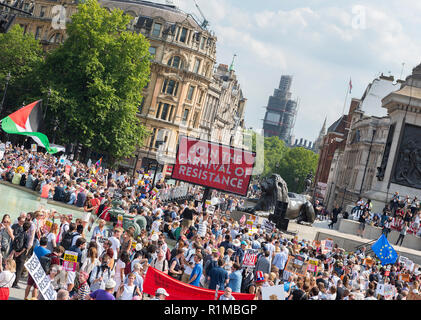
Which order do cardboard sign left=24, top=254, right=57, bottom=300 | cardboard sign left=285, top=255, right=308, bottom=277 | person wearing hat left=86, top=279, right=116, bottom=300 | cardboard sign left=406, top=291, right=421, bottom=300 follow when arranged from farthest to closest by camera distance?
1. cardboard sign left=285, top=255, right=308, bottom=277
2. cardboard sign left=406, top=291, right=421, bottom=300
3. person wearing hat left=86, top=279, right=116, bottom=300
4. cardboard sign left=24, top=254, right=57, bottom=300

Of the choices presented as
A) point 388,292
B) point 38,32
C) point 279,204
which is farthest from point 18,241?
point 38,32

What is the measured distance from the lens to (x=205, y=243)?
57.5 ft

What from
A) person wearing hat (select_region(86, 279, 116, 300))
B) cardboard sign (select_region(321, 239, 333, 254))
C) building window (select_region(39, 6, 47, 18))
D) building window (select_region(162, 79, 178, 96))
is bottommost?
person wearing hat (select_region(86, 279, 116, 300))

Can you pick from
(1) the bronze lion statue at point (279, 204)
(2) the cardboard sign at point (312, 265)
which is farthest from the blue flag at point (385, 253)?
(1) the bronze lion statue at point (279, 204)

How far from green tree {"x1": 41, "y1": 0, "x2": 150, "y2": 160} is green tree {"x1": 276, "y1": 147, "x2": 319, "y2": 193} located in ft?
321

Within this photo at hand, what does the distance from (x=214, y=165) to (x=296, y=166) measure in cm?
12182

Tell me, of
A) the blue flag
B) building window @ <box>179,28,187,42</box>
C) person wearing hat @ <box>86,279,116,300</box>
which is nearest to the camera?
person wearing hat @ <box>86,279,116,300</box>

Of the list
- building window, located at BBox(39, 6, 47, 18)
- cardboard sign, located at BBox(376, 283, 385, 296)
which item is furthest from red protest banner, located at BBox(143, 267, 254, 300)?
building window, located at BBox(39, 6, 47, 18)

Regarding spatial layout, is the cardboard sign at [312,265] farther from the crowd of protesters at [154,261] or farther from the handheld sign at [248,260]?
the handheld sign at [248,260]

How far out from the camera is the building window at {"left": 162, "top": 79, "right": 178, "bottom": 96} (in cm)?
7619

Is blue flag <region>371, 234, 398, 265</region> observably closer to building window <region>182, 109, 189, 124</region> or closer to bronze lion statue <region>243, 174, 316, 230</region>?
bronze lion statue <region>243, 174, 316, 230</region>
